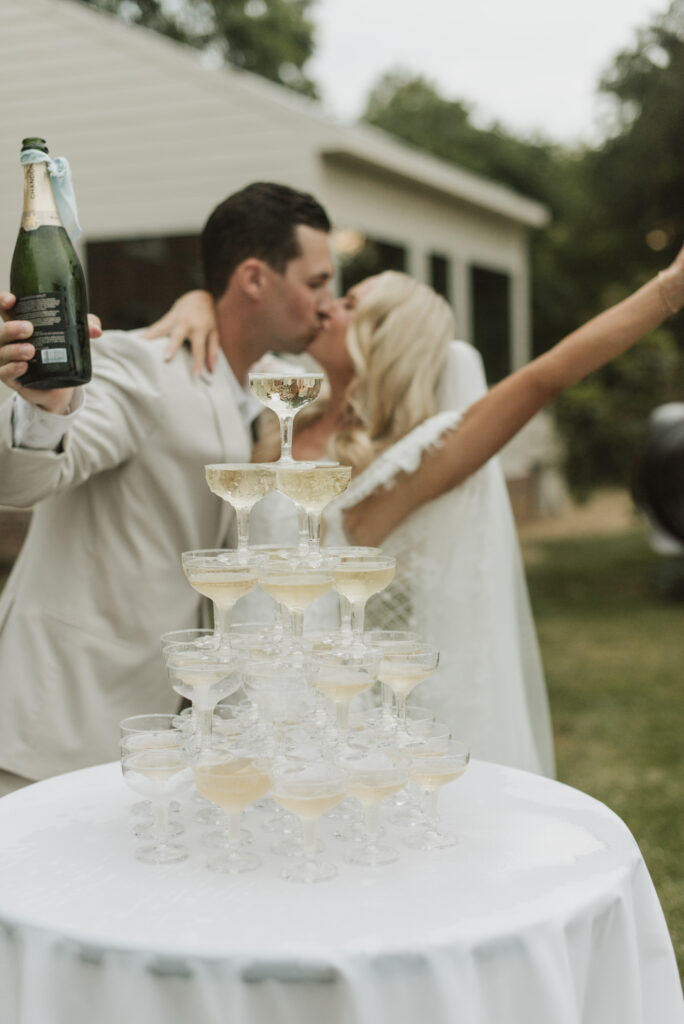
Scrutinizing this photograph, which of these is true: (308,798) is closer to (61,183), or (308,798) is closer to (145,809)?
(145,809)

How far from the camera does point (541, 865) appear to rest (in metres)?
1.80

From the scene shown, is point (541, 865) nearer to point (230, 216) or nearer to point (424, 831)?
point (424, 831)

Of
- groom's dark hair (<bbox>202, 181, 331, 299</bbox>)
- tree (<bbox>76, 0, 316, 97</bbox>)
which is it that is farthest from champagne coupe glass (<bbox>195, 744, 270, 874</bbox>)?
tree (<bbox>76, 0, 316, 97</bbox>)

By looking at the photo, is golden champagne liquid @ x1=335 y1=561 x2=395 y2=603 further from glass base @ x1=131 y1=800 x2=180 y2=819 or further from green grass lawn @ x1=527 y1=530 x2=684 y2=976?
green grass lawn @ x1=527 y1=530 x2=684 y2=976

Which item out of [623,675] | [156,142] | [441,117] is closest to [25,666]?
[623,675]

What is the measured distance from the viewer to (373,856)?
1812 mm

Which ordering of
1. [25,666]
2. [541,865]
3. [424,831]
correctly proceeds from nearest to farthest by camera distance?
1. [541,865]
2. [424,831]
3. [25,666]

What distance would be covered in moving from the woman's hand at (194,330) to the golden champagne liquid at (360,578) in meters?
1.23

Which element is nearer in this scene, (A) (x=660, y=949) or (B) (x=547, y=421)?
(A) (x=660, y=949)

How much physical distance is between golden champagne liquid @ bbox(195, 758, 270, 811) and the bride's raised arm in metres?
1.53

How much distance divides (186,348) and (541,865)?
187 centimetres

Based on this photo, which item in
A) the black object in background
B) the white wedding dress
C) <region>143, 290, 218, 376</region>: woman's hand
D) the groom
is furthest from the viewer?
the black object in background

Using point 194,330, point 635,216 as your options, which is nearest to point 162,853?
point 194,330

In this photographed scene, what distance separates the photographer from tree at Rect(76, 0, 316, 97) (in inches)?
895
